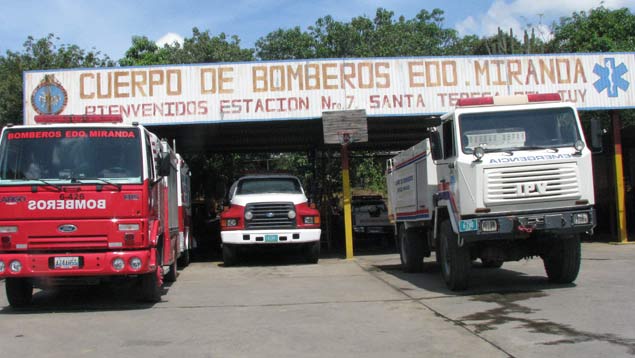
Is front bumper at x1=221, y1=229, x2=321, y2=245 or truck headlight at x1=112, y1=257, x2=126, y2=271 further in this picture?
front bumper at x1=221, y1=229, x2=321, y2=245

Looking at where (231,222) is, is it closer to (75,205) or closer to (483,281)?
(483,281)

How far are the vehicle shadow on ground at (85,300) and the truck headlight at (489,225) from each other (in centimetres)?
516

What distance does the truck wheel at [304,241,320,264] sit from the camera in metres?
15.6

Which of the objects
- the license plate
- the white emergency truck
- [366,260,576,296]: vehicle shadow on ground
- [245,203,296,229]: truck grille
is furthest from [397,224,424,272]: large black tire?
the license plate

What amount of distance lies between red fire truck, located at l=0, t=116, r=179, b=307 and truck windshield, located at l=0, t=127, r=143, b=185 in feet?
0.05

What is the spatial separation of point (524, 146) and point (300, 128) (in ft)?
36.0

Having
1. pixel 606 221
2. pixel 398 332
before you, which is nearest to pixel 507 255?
pixel 398 332

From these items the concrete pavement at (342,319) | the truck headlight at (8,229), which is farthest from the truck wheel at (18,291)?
the truck headlight at (8,229)

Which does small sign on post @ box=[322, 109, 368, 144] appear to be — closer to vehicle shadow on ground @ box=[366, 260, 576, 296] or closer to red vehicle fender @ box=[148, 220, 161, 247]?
vehicle shadow on ground @ box=[366, 260, 576, 296]

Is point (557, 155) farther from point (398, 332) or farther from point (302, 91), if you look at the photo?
point (302, 91)

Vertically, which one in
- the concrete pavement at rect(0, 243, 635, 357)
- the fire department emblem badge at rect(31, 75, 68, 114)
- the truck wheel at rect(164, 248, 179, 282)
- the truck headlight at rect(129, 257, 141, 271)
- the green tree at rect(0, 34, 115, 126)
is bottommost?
the concrete pavement at rect(0, 243, 635, 357)

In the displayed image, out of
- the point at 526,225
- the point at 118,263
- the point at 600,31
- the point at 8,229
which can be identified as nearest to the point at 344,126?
the point at 526,225

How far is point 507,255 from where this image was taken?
9.88 m

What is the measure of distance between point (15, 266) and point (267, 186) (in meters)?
8.27
